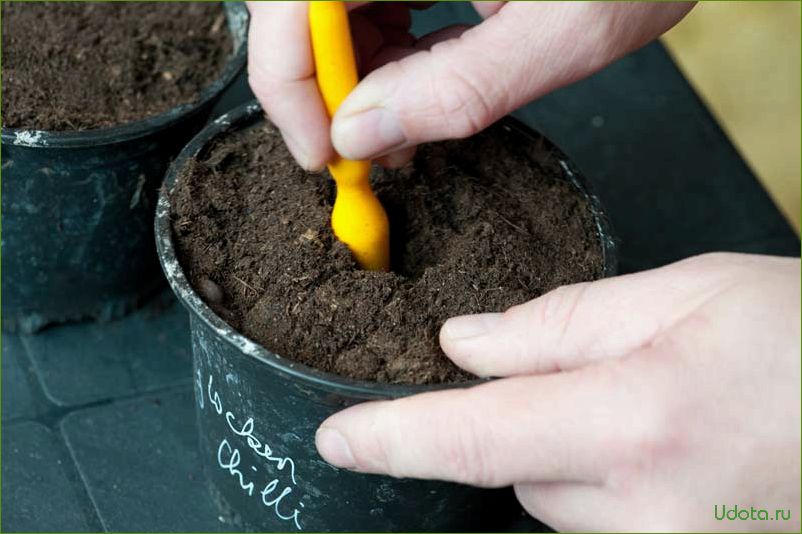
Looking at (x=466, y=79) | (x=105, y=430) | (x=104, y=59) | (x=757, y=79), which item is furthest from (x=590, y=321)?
(x=757, y=79)

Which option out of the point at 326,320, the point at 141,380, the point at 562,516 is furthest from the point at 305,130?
the point at 141,380

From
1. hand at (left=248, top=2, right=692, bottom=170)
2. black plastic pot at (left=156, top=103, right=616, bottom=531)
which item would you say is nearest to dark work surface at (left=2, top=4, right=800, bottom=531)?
black plastic pot at (left=156, top=103, right=616, bottom=531)

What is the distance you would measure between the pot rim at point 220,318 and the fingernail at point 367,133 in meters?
0.21

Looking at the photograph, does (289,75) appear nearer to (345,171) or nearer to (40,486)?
(345,171)

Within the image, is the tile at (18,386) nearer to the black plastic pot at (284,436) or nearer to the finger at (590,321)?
the black plastic pot at (284,436)

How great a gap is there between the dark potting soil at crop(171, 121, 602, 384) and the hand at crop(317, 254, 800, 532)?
129 mm

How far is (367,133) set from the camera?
94 centimetres

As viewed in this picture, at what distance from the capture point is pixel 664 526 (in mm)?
832

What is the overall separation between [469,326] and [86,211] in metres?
0.65

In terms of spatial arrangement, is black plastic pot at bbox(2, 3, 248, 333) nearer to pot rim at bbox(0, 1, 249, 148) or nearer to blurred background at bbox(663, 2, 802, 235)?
A: pot rim at bbox(0, 1, 249, 148)

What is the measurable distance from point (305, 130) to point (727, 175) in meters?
1.14

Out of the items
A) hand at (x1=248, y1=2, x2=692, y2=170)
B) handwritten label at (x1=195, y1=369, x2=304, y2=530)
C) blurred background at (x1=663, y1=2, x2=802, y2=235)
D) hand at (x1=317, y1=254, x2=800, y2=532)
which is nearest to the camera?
hand at (x1=317, y1=254, x2=800, y2=532)

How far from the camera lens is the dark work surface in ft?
4.41

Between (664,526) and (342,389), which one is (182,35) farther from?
(664,526)
